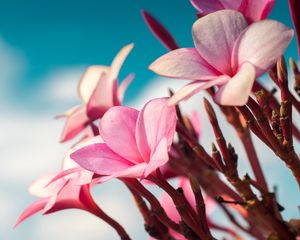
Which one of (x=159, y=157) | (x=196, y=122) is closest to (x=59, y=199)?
(x=159, y=157)

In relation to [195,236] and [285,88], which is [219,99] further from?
[195,236]

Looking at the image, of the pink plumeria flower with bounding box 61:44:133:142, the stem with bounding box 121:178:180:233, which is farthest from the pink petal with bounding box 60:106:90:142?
the stem with bounding box 121:178:180:233

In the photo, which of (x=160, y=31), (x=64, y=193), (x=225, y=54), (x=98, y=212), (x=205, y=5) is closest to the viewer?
(x=225, y=54)

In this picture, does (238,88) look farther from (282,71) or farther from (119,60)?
(119,60)

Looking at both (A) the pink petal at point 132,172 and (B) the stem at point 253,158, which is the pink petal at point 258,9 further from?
(B) the stem at point 253,158

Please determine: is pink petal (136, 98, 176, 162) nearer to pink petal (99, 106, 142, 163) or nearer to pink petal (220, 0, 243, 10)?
pink petal (99, 106, 142, 163)

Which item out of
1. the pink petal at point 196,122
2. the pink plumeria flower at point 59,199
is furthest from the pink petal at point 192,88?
the pink petal at point 196,122
